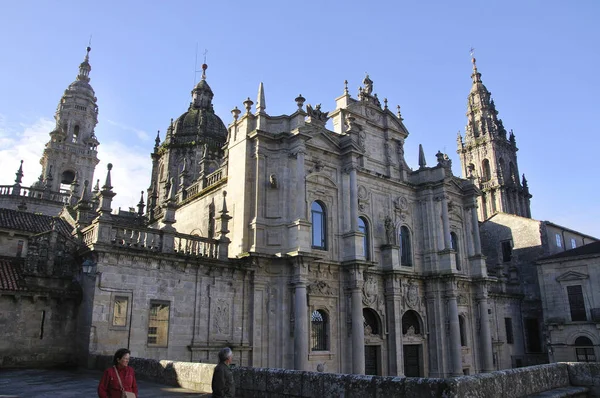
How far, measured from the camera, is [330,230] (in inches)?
946

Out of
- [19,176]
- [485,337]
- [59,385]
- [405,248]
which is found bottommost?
[59,385]

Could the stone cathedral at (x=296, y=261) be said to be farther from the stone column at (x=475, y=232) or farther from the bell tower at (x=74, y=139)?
the bell tower at (x=74, y=139)

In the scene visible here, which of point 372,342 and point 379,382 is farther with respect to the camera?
point 372,342

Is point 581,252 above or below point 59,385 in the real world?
above

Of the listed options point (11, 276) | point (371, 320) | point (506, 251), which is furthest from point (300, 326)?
point (506, 251)

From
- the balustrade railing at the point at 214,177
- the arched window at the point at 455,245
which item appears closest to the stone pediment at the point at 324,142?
the balustrade railing at the point at 214,177

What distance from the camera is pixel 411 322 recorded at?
27.7m

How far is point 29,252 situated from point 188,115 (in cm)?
2383

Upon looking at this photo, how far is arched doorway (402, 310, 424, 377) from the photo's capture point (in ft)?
87.4

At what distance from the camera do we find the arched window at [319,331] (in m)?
22.3

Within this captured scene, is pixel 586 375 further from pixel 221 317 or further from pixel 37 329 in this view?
pixel 37 329

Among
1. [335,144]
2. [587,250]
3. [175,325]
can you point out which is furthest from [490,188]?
[175,325]

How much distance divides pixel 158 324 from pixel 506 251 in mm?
33083

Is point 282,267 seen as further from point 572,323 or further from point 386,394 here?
point 572,323
